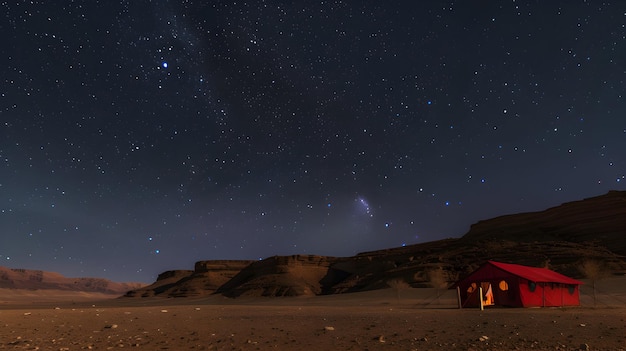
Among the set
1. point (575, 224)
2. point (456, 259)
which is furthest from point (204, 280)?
point (575, 224)

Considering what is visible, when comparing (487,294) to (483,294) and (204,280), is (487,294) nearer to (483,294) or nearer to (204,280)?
(483,294)

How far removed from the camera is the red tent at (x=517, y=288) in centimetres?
3854

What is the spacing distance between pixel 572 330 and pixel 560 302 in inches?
1101

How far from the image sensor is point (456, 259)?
302 ft

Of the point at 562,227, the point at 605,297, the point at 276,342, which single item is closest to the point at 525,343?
the point at 276,342

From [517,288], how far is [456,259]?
55641mm

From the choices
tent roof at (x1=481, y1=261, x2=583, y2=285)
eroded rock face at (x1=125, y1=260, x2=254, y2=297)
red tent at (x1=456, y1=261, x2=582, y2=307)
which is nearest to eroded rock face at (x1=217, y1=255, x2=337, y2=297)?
eroded rock face at (x1=125, y1=260, x2=254, y2=297)

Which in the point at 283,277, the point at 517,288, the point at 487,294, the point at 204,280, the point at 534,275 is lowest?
the point at 487,294

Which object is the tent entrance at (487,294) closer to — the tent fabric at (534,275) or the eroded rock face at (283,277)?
the tent fabric at (534,275)

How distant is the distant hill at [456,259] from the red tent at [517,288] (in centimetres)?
2624

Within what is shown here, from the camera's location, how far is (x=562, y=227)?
10750 cm

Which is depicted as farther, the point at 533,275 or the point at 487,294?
the point at 487,294

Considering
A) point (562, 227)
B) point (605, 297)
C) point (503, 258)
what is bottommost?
point (605, 297)

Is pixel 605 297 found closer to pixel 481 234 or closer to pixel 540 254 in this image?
pixel 540 254
